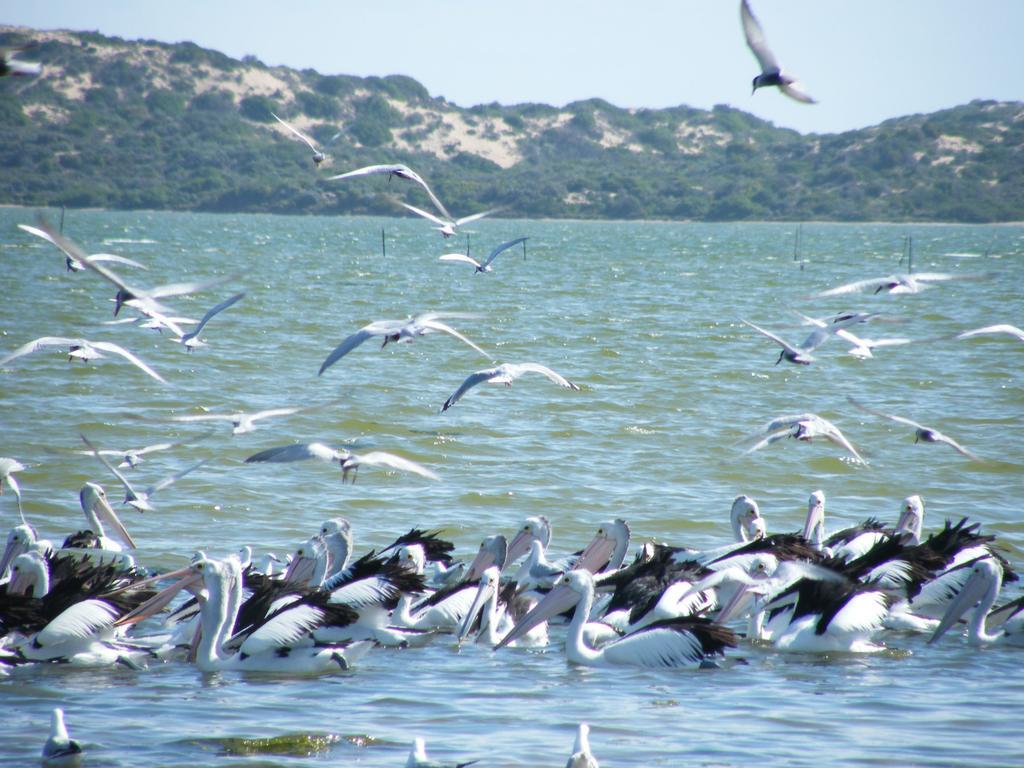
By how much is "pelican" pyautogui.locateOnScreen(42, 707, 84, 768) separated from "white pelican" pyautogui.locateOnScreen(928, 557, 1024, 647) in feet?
16.2

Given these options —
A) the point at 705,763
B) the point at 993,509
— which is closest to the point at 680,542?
the point at 993,509

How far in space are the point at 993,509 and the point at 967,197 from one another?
128m

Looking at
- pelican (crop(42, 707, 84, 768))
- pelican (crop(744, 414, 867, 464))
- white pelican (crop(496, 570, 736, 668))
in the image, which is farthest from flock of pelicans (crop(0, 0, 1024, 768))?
pelican (crop(42, 707, 84, 768))

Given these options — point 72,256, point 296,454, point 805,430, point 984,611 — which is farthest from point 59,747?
point 805,430

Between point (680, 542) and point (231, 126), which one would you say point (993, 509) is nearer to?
point (680, 542)

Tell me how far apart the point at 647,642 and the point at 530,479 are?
18.3ft

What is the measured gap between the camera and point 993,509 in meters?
12.0

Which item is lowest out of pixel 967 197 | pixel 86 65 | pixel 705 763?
pixel 705 763

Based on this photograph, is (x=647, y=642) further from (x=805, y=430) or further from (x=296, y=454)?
(x=805, y=430)

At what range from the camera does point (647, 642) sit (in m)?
7.70

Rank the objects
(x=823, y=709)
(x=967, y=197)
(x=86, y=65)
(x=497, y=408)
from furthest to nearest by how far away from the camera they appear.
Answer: (x=86, y=65)
(x=967, y=197)
(x=497, y=408)
(x=823, y=709)

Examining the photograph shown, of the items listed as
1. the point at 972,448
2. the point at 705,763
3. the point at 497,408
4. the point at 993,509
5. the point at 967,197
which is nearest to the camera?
the point at 705,763

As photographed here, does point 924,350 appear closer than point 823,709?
No

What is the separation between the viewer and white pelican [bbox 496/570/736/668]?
7.61 metres
